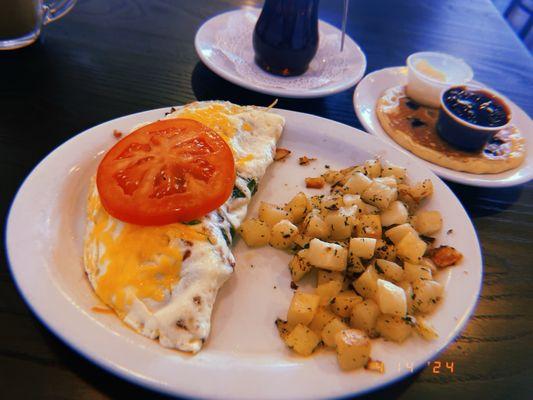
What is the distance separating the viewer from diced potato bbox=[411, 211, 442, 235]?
1.80 meters

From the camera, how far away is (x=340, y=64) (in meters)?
2.93

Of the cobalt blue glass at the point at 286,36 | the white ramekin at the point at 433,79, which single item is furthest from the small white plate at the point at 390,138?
the cobalt blue glass at the point at 286,36

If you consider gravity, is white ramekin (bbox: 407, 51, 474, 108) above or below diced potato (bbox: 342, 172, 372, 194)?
above

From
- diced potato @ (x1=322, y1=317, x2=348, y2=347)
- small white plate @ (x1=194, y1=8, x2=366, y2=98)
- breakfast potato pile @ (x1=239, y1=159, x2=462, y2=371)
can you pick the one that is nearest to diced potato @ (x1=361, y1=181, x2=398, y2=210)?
breakfast potato pile @ (x1=239, y1=159, x2=462, y2=371)

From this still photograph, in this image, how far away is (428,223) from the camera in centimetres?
180

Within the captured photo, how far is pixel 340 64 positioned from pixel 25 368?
2.47 meters

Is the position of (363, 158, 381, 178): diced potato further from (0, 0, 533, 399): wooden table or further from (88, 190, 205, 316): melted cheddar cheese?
(88, 190, 205, 316): melted cheddar cheese

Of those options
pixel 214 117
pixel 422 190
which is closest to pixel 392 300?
pixel 422 190

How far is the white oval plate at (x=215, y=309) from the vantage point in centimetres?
123

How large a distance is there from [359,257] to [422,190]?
1.76 feet

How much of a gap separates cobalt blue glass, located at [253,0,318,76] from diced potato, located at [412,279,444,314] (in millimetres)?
1673

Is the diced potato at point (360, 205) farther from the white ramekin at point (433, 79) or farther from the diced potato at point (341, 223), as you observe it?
the white ramekin at point (433, 79)

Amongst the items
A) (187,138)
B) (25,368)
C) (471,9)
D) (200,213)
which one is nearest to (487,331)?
(200,213)

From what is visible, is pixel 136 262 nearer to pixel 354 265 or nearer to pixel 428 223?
pixel 354 265
